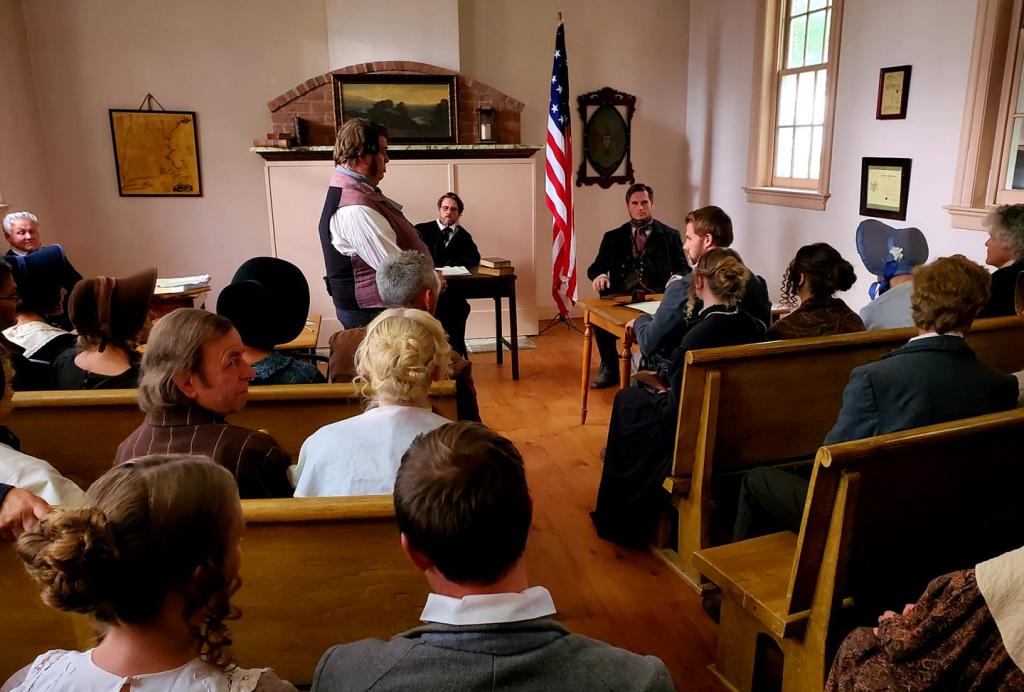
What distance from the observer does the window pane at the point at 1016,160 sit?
392 cm

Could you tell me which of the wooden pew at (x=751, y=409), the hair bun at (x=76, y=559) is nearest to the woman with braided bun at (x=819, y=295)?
the wooden pew at (x=751, y=409)

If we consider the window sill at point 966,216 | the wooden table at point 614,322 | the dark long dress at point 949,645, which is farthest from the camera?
the window sill at point 966,216

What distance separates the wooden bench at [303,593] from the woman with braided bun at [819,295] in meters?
1.93

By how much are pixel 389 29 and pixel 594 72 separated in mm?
1855

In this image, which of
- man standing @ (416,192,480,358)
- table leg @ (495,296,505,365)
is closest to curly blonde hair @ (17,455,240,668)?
table leg @ (495,296,505,365)

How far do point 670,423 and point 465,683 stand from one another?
6.71 feet

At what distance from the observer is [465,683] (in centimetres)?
81

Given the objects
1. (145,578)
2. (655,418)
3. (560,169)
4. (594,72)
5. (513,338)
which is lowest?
(513,338)

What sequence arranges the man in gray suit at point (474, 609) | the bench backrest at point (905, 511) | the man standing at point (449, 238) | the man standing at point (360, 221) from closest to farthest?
the man in gray suit at point (474, 609) < the bench backrest at point (905, 511) < the man standing at point (360, 221) < the man standing at point (449, 238)

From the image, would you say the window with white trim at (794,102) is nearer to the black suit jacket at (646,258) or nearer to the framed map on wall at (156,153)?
the black suit jacket at (646,258)

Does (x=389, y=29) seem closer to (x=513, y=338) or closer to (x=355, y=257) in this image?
(x=513, y=338)

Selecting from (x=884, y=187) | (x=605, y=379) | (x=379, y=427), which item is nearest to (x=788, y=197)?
(x=884, y=187)

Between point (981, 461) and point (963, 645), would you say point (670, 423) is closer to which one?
point (981, 461)

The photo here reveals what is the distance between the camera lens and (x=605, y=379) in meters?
4.95
